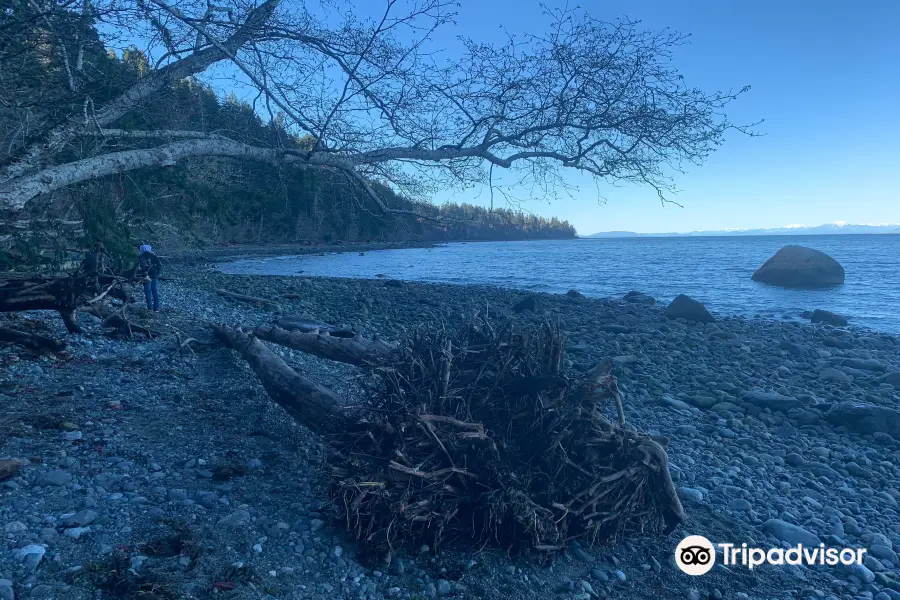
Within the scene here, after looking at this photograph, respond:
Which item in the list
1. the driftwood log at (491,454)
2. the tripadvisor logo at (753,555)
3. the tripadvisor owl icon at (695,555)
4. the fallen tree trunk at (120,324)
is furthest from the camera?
the fallen tree trunk at (120,324)

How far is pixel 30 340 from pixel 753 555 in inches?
311

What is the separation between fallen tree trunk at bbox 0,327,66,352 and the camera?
21.2 ft

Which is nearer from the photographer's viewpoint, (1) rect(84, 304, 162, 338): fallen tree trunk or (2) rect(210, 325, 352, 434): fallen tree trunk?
(2) rect(210, 325, 352, 434): fallen tree trunk

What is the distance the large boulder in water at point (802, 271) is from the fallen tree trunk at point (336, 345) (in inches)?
1136

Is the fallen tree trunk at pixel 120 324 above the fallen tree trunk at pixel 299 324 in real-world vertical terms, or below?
above

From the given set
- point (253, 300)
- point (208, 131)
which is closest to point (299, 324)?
point (253, 300)

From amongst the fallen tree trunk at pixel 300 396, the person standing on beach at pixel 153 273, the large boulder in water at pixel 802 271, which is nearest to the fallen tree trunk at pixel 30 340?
the fallen tree trunk at pixel 300 396

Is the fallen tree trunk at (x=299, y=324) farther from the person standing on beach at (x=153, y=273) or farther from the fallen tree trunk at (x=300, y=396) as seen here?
the fallen tree trunk at (x=300, y=396)

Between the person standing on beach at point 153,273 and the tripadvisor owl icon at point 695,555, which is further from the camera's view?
the person standing on beach at point 153,273

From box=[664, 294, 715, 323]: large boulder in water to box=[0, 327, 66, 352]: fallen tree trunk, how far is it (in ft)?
50.6

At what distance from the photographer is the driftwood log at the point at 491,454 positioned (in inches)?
152

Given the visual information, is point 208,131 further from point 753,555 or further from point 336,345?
point 753,555

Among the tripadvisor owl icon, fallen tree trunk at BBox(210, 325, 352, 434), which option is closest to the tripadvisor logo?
the tripadvisor owl icon

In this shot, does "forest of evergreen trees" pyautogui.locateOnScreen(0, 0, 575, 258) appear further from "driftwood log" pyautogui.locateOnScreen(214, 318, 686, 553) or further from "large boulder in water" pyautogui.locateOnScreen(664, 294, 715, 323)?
"large boulder in water" pyautogui.locateOnScreen(664, 294, 715, 323)
